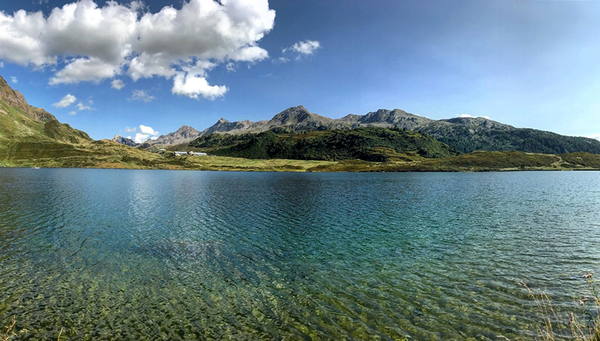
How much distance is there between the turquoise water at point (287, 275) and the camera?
16844 millimetres

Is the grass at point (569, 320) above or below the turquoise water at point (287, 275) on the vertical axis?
above

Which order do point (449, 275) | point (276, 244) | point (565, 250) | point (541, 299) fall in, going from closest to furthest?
point (541, 299) < point (449, 275) < point (565, 250) < point (276, 244)

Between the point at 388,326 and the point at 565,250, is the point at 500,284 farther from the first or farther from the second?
the point at 565,250

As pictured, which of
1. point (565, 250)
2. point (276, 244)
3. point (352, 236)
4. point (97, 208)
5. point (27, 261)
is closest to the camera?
point (27, 261)

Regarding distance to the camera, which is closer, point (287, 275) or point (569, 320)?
point (569, 320)

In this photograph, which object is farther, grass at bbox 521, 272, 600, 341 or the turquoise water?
the turquoise water

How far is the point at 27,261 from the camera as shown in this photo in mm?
26859

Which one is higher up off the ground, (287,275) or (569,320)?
(569,320)

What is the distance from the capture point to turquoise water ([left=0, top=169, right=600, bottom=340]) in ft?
55.3

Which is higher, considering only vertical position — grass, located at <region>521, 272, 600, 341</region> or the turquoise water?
grass, located at <region>521, 272, 600, 341</region>

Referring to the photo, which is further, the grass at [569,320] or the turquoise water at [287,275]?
the turquoise water at [287,275]

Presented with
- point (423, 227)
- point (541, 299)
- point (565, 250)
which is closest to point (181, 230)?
point (423, 227)

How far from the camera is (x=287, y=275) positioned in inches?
979

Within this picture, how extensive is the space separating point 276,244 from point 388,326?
1961cm
